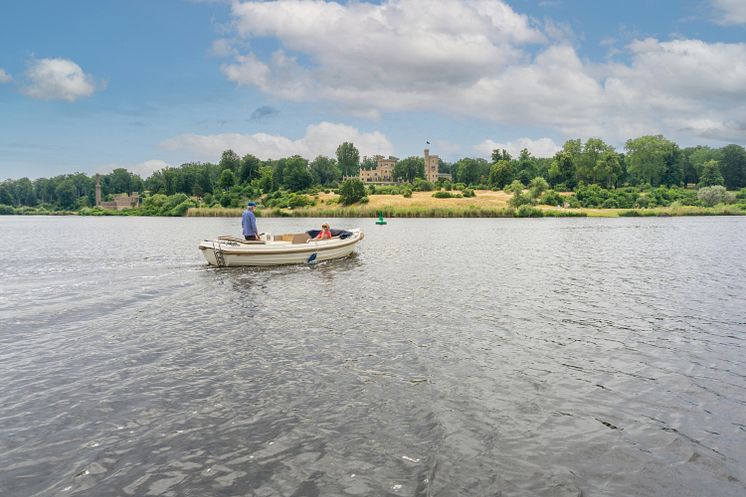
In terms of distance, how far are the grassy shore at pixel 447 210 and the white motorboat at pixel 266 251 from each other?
69.7 metres

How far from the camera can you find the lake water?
6.70m

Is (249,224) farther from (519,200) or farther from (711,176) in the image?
(711,176)

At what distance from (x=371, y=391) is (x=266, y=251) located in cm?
1992

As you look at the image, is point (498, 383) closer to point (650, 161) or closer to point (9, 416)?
point (9, 416)

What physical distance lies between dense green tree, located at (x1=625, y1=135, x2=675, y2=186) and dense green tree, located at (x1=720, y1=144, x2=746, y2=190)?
21.5 m

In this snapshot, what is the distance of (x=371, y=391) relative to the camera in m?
9.64

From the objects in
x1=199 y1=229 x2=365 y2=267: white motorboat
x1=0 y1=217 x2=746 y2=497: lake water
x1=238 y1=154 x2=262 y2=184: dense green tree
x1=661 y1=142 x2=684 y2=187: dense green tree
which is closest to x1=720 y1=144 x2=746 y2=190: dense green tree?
x1=661 y1=142 x2=684 y2=187: dense green tree

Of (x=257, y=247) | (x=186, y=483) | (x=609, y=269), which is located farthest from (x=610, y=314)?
(x=257, y=247)

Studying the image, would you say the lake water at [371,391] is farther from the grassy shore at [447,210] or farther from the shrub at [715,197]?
the shrub at [715,197]

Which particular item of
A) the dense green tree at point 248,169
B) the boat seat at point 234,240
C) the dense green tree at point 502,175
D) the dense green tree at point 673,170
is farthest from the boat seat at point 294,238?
the dense green tree at point 673,170

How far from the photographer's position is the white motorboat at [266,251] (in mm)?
27625

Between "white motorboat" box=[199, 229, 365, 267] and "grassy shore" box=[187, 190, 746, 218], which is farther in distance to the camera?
"grassy shore" box=[187, 190, 746, 218]

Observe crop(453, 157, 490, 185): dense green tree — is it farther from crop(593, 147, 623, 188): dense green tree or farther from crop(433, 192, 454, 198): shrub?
crop(433, 192, 454, 198): shrub

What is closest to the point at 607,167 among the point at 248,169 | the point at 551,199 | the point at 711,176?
the point at 711,176
